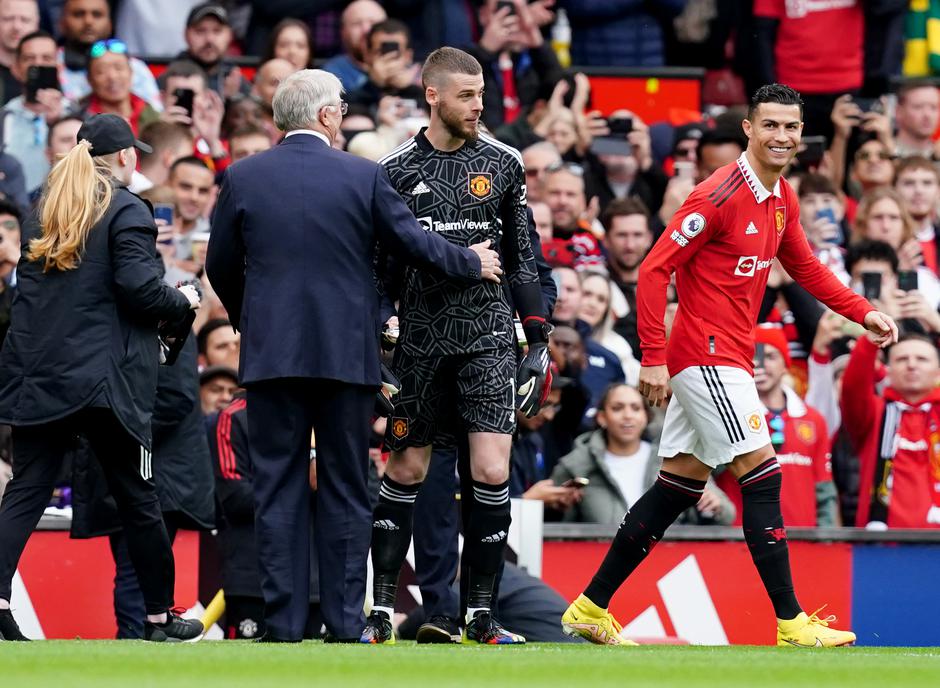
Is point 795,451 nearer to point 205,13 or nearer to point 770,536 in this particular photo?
point 770,536

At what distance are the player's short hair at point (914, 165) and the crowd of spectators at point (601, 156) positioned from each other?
0.11 ft

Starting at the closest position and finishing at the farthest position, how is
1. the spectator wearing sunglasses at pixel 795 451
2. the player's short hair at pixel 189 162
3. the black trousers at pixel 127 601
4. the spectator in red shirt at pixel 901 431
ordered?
the black trousers at pixel 127 601, the spectator wearing sunglasses at pixel 795 451, the spectator in red shirt at pixel 901 431, the player's short hair at pixel 189 162

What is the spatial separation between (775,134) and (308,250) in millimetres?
2229

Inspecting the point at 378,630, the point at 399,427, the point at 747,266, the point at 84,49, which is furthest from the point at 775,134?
the point at 84,49

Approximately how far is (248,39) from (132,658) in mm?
10542

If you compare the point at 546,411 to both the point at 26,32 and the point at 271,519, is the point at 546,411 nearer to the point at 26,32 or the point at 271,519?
the point at 271,519

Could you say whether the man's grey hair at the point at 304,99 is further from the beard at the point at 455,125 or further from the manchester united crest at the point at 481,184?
the manchester united crest at the point at 481,184

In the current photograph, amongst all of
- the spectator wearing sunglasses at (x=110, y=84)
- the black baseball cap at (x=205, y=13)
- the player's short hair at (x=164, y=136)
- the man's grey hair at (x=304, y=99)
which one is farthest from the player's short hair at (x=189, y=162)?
the man's grey hair at (x=304, y=99)

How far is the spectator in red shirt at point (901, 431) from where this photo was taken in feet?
38.9

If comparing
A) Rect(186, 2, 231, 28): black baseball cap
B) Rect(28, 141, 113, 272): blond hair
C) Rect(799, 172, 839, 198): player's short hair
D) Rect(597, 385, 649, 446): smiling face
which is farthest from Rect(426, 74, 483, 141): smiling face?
Rect(186, 2, 231, 28): black baseball cap

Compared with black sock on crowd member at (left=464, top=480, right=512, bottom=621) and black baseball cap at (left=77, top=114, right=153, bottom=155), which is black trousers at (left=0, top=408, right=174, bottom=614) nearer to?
black baseball cap at (left=77, top=114, right=153, bottom=155)

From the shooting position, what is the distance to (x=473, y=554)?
8.52 m

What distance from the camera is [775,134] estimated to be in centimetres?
867

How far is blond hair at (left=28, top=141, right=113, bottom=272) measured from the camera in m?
8.51
